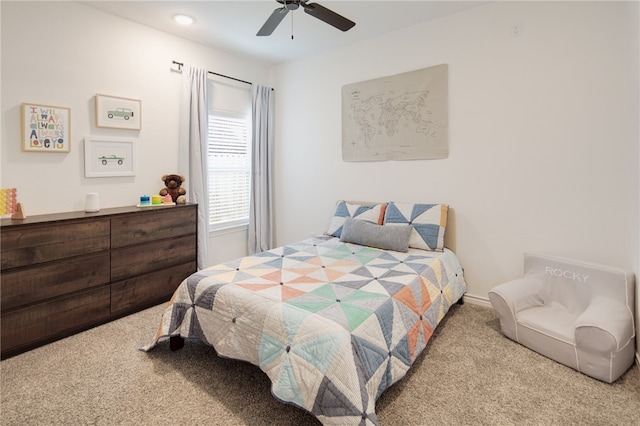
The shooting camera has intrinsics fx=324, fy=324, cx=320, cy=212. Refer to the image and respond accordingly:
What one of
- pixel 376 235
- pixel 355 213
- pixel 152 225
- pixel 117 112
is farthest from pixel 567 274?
pixel 117 112

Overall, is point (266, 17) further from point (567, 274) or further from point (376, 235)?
point (567, 274)

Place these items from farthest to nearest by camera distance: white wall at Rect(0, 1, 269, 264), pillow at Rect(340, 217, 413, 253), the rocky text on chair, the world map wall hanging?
the world map wall hanging < pillow at Rect(340, 217, 413, 253) < white wall at Rect(0, 1, 269, 264) < the rocky text on chair

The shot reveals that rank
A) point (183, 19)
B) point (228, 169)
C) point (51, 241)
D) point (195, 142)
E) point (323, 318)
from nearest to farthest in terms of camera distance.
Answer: point (323, 318) < point (51, 241) < point (183, 19) < point (195, 142) < point (228, 169)

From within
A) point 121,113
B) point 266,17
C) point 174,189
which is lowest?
point 174,189

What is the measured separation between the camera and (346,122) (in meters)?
3.89

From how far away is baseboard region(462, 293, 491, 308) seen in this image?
307 cm

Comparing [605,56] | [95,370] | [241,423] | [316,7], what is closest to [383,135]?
[316,7]

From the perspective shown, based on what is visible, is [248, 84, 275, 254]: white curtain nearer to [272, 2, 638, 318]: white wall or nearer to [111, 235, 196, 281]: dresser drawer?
[111, 235, 196, 281]: dresser drawer

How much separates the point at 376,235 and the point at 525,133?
154cm

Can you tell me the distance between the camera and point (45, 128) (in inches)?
106

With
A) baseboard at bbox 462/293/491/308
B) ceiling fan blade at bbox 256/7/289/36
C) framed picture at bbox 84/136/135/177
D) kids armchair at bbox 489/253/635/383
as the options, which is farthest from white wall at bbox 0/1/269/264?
kids armchair at bbox 489/253/635/383

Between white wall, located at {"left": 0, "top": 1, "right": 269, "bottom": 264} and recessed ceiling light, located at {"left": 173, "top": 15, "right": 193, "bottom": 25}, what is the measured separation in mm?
358

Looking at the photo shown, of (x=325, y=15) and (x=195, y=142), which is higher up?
(x=325, y=15)

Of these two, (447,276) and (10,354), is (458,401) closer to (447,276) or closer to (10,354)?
(447,276)
